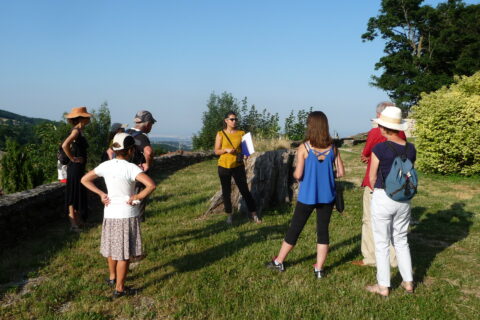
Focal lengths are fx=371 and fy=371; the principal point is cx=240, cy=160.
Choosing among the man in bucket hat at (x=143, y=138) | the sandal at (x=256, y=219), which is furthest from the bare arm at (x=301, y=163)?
the sandal at (x=256, y=219)

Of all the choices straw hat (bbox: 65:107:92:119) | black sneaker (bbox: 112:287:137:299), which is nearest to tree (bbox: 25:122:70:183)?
straw hat (bbox: 65:107:92:119)

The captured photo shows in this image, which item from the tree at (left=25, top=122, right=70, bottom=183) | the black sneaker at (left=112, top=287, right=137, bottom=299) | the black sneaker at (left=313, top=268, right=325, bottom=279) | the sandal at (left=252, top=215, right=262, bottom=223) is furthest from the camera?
the tree at (left=25, top=122, right=70, bottom=183)

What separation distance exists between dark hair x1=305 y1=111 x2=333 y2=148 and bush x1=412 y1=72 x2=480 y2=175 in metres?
8.86

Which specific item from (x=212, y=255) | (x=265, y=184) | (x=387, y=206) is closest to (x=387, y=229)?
(x=387, y=206)

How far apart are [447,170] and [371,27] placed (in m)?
28.4

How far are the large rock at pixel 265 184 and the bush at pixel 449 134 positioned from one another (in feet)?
19.2

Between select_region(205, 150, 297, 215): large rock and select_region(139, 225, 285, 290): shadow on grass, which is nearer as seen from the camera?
select_region(139, 225, 285, 290): shadow on grass

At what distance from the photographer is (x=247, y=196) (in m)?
6.57

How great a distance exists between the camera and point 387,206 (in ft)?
11.9

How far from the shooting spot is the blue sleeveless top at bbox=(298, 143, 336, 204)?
13.3 ft

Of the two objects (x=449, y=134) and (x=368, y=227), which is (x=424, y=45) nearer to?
(x=449, y=134)

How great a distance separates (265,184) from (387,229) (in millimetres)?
4021

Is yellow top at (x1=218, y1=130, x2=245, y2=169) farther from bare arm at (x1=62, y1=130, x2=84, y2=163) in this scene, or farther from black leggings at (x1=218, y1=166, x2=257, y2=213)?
bare arm at (x1=62, y1=130, x2=84, y2=163)

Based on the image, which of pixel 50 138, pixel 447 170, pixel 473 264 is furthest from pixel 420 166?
pixel 50 138
